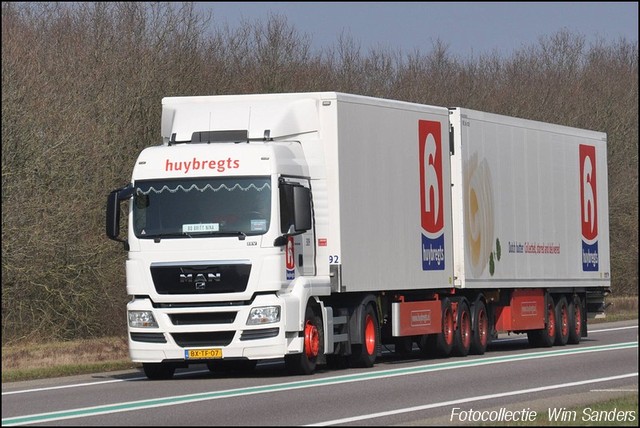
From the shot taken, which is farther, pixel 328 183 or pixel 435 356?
pixel 435 356

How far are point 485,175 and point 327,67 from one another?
80.9ft

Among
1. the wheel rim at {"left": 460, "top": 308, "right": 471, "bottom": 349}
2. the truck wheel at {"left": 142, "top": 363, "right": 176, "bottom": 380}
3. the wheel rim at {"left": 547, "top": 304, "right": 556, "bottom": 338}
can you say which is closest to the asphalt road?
the truck wheel at {"left": 142, "top": 363, "right": 176, "bottom": 380}

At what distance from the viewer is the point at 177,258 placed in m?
20.1

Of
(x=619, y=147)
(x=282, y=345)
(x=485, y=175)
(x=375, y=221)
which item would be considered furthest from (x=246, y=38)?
(x=282, y=345)

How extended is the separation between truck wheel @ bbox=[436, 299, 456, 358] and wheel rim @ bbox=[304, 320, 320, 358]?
14.0 ft

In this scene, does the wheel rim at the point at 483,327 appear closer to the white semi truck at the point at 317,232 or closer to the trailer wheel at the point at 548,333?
the white semi truck at the point at 317,232

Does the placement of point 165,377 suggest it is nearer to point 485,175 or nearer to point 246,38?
point 485,175

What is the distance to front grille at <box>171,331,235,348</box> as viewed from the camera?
20.0 metres

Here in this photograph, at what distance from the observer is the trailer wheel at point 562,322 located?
29500 mm

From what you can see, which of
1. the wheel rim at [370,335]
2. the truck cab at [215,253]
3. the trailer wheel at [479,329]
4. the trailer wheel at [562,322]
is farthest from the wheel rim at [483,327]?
the truck cab at [215,253]

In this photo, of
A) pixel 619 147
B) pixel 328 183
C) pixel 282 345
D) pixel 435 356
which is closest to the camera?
pixel 282 345

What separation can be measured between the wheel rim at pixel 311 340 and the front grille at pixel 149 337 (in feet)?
6.52

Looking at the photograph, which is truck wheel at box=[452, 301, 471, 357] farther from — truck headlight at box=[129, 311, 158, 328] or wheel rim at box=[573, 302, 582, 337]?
truck headlight at box=[129, 311, 158, 328]

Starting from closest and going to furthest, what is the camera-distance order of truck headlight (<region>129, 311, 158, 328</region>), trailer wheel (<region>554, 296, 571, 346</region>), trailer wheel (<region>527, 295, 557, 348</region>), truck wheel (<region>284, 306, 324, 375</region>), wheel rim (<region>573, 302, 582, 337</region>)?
truck headlight (<region>129, 311, 158, 328</region>), truck wheel (<region>284, 306, 324, 375</region>), trailer wheel (<region>527, 295, 557, 348</region>), trailer wheel (<region>554, 296, 571, 346</region>), wheel rim (<region>573, 302, 582, 337</region>)
